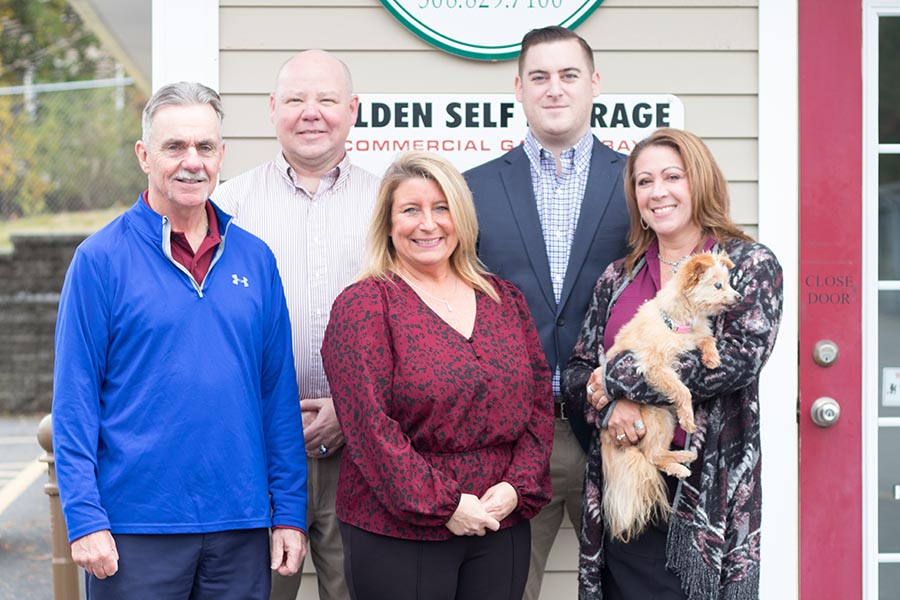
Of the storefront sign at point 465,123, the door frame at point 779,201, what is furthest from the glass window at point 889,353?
→ the storefront sign at point 465,123

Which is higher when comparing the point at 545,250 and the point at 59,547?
the point at 545,250

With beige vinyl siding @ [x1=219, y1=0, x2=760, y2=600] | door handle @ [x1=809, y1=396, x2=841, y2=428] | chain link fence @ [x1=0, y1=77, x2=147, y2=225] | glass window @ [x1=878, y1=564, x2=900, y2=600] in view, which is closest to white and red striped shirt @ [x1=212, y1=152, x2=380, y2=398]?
beige vinyl siding @ [x1=219, y1=0, x2=760, y2=600]

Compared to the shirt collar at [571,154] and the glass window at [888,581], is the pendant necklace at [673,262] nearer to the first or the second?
the shirt collar at [571,154]

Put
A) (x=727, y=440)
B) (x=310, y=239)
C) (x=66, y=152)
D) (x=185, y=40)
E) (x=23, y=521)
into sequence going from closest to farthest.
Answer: (x=727, y=440) < (x=310, y=239) < (x=185, y=40) < (x=23, y=521) < (x=66, y=152)

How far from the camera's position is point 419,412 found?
8.52 ft

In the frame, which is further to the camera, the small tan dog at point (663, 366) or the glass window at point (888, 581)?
the glass window at point (888, 581)

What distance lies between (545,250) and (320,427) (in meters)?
0.92

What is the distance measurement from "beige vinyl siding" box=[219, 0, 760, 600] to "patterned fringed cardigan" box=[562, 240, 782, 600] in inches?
43.3

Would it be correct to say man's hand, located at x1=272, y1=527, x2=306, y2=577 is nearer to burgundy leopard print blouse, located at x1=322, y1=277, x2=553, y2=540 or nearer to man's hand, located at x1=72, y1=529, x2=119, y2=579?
burgundy leopard print blouse, located at x1=322, y1=277, x2=553, y2=540

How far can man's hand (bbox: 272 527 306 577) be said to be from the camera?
2.71 meters

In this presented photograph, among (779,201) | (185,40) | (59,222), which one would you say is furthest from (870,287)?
(59,222)

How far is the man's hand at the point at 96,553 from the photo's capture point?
7.77 ft

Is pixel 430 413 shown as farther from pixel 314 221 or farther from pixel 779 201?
pixel 779 201

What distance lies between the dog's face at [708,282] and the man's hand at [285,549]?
1277 millimetres
